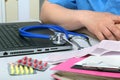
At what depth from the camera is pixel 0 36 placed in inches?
35.9

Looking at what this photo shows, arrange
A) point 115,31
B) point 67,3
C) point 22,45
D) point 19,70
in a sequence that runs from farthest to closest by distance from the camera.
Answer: point 67,3 → point 115,31 → point 22,45 → point 19,70

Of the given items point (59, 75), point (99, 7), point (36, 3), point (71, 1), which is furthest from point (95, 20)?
point (36, 3)

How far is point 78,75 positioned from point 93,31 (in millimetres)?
406

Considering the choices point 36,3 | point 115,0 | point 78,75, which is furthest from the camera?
point 36,3

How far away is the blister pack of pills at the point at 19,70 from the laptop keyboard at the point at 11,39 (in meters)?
0.12

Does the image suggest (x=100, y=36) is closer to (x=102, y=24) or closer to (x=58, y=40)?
(x=102, y=24)

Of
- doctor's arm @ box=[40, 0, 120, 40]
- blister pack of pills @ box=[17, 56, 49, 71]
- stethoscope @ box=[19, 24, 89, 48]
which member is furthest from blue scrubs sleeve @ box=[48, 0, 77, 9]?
blister pack of pills @ box=[17, 56, 49, 71]

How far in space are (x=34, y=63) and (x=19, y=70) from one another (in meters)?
0.05

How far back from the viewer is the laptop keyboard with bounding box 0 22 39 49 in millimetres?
832

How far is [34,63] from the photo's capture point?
718 mm

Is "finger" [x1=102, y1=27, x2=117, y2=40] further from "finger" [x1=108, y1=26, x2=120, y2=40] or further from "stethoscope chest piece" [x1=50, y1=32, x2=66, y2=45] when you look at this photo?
"stethoscope chest piece" [x1=50, y1=32, x2=66, y2=45]

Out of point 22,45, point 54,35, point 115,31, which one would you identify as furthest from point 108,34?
point 22,45

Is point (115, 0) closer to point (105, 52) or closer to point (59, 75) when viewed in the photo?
point (105, 52)

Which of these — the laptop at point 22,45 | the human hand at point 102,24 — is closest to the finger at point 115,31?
the human hand at point 102,24
